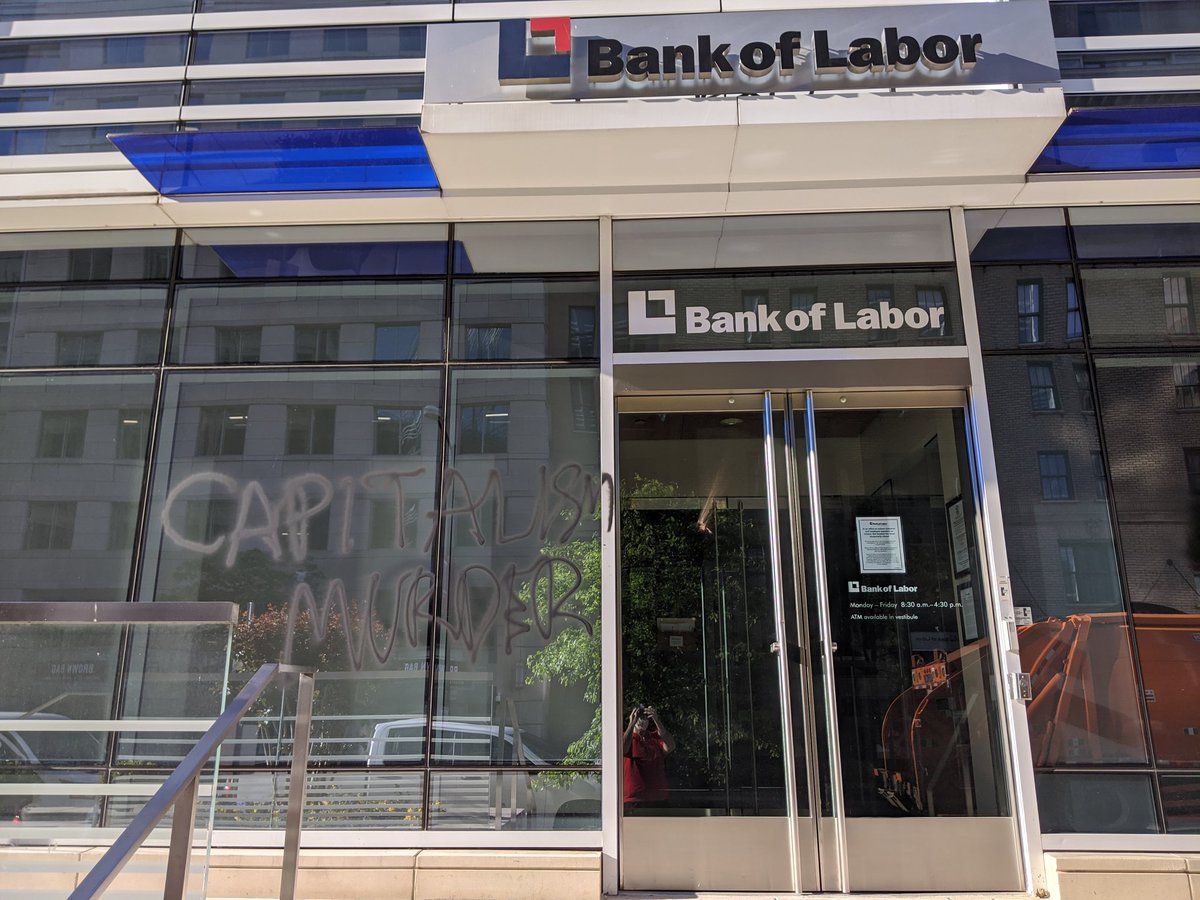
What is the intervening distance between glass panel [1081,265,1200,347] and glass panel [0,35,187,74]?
21.5 feet

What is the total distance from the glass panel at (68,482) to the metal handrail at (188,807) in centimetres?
291

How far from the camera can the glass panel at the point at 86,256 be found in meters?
6.70

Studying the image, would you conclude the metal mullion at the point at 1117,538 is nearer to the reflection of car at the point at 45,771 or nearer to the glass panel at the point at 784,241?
the glass panel at the point at 784,241

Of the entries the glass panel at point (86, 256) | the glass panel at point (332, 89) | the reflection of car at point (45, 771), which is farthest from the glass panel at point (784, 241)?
the reflection of car at point (45, 771)

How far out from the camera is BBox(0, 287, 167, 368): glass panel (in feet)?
21.5

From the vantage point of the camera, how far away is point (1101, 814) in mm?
5336

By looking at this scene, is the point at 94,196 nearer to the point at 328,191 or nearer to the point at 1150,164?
the point at 328,191

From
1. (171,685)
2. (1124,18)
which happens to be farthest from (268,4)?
(1124,18)

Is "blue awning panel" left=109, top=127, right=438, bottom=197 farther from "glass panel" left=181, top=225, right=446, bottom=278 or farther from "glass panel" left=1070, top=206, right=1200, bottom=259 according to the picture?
"glass panel" left=1070, top=206, right=1200, bottom=259

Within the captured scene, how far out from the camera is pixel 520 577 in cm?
589

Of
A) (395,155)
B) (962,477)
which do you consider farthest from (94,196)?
(962,477)

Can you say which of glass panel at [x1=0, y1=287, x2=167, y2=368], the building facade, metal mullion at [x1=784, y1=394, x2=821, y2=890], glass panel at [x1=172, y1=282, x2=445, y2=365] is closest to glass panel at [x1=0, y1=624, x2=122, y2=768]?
the building facade

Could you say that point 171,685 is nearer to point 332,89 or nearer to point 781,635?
point 781,635

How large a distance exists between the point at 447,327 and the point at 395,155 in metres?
1.14
